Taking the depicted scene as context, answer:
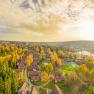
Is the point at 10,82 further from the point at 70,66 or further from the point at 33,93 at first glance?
the point at 70,66

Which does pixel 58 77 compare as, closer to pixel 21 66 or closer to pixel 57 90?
pixel 57 90

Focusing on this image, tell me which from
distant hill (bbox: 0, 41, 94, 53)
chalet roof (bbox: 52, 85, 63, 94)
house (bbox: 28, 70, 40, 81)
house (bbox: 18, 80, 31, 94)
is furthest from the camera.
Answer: distant hill (bbox: 0, 41, 94, 53)

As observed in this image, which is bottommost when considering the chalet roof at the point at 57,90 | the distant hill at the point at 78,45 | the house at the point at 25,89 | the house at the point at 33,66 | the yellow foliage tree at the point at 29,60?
the chalet roof at the point at 57,90

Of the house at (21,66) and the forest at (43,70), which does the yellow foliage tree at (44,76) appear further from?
the house at (21,66)

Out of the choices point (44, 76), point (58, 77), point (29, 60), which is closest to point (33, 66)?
point (29, 60)

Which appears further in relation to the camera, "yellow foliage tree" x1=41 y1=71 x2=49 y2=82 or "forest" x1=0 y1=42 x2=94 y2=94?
"yellow foliage tree" x1=41 y1=71 x2=49 y2=82

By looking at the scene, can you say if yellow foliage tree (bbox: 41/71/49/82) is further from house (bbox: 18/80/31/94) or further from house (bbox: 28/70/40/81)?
house (bbox: 18/80/31/94)

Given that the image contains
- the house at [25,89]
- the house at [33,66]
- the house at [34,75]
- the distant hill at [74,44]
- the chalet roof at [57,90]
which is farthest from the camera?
the distant hill at [74,44]

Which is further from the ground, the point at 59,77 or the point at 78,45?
the point at 78,45

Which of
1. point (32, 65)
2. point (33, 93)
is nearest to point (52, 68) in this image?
point (32, 65)

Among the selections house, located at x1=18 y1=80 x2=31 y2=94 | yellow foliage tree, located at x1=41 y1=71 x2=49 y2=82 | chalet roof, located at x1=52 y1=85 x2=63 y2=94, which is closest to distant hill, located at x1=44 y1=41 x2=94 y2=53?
yellow foliage tree, located at x1=41 y1=71 x2=49 y2=82

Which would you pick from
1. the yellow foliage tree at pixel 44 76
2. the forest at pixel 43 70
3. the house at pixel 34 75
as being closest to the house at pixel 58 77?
the forest at pixel 43 70
